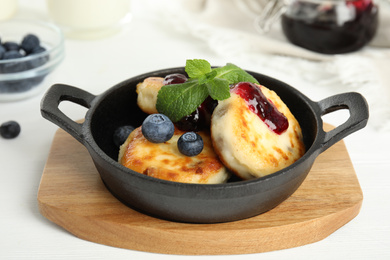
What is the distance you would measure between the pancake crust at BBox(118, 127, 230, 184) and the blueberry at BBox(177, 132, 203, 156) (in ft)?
0.09

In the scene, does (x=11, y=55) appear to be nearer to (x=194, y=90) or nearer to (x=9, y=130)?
(x=9, y=130)

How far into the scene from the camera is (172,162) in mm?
1574

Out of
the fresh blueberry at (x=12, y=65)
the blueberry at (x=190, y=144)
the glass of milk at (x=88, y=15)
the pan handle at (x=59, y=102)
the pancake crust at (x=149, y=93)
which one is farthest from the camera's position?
the glass of milk at (x=88, y=15)

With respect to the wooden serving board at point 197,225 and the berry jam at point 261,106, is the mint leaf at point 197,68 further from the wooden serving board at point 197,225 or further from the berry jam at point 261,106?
the wooden serving board at point 197,225

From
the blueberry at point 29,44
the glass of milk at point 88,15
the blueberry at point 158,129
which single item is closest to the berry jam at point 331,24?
the glass of milk at point 88,15

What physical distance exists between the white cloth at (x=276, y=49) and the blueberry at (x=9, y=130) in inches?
48.5

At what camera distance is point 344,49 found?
9.46ft

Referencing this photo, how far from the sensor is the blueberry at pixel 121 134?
6.16 feet

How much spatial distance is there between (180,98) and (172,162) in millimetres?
223

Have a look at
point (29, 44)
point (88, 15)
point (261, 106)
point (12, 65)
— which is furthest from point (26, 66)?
point (261, 106)

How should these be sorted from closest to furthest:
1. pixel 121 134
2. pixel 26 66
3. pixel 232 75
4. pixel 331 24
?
1. pixel 232 75
2. pixel 121 134
3. pixel 26 66
4. pixel 331 24

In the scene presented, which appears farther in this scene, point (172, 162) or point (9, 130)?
point (9, 130)

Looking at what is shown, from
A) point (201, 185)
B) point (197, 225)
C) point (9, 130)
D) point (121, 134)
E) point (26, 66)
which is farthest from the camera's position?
point (26, 66)

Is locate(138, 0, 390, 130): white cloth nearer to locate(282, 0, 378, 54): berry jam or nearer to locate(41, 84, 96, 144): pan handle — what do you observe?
locate(282, 0, 378, 54): berry jam
